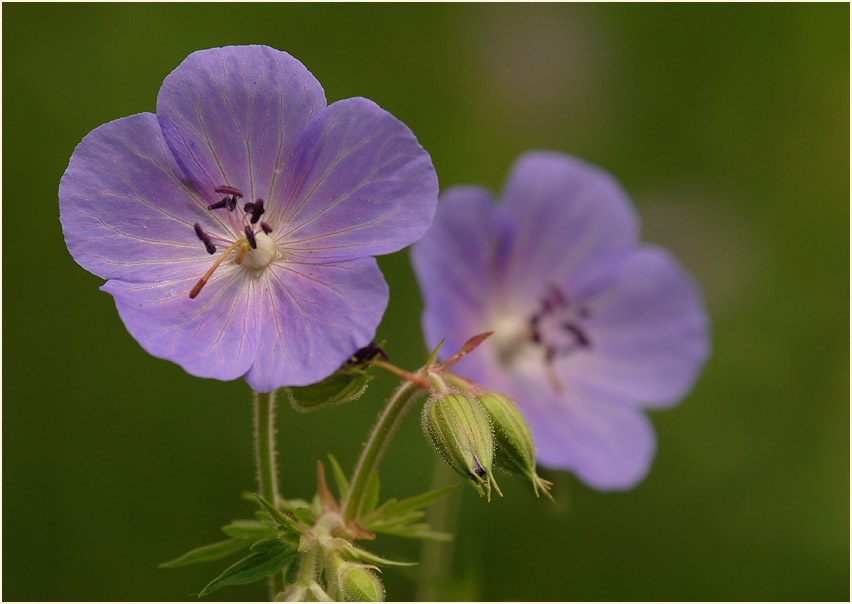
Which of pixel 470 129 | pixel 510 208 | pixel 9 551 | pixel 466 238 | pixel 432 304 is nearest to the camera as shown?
pixel 432 304

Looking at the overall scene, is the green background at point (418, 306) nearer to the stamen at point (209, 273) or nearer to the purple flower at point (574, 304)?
the purple flower at point (574, 304)

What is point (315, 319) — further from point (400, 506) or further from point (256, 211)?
point (400, 506)

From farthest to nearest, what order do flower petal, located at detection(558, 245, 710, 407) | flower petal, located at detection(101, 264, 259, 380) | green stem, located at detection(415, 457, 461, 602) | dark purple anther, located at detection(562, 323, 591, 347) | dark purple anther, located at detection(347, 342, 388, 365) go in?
flower petal, located at detection(558, 245, 710, 407), dark purple anther, located at detection(562, 323, 591, 347), green stem, located at detection(415, 457, 461, 602), dark purple anther, located at detection(347, 342, 388, 365), flower petal, located at detection(101, 264, 259, 380)

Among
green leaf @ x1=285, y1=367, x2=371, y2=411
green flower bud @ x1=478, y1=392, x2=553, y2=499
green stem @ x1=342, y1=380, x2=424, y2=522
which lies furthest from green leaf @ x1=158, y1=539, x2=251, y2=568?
green flower bud @ x1=478, y1=392, x2=553, y2=499

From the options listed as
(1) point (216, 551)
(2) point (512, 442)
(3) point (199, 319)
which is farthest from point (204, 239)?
(2) point (512, 442)

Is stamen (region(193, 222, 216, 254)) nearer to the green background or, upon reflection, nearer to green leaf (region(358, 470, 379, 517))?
green leaf (region(358, 470, 379, 517))

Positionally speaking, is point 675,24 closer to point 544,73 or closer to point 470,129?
point 544,73

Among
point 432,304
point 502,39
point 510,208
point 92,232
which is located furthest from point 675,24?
point 92,232

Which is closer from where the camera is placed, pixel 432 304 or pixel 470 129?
pixel 432 304
